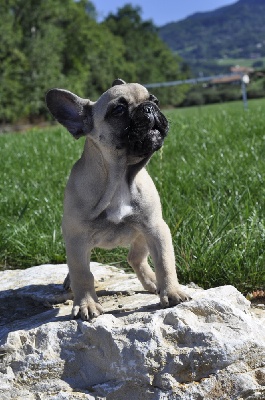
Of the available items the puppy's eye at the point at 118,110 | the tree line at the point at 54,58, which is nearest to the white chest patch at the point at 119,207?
the puppy's eye at the point at 118,110

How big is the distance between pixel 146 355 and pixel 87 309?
375 millimetres

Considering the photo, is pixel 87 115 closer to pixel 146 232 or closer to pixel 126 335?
pixel 146 232

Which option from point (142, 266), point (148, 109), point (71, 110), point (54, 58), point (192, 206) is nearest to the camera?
point (148, 109)

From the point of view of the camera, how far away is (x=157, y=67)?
69625 mm

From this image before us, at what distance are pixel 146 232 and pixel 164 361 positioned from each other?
2.01 ft

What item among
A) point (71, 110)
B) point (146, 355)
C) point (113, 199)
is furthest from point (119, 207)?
point (146, 355)

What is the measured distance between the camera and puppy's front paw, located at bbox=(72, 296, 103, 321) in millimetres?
2643

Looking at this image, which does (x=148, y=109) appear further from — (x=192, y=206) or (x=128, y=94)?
(x=192, y=206)

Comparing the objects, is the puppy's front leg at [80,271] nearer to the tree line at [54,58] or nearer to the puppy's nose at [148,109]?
the puppy's nose at [148,109]

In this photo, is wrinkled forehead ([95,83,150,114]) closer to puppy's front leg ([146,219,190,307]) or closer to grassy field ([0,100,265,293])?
puppy's front leg ([146,219,190,307])

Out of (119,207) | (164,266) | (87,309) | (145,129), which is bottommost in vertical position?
(87,309)

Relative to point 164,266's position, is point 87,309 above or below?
below

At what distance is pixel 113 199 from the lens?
272 centimetres

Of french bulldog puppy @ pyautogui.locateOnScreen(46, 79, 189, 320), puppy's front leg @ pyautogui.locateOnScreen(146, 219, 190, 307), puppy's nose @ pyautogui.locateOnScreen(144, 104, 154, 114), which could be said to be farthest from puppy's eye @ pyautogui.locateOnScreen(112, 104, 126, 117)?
puppy's front leg @ pyautogui.locateOnScreen(146, 219, 190, 307)
